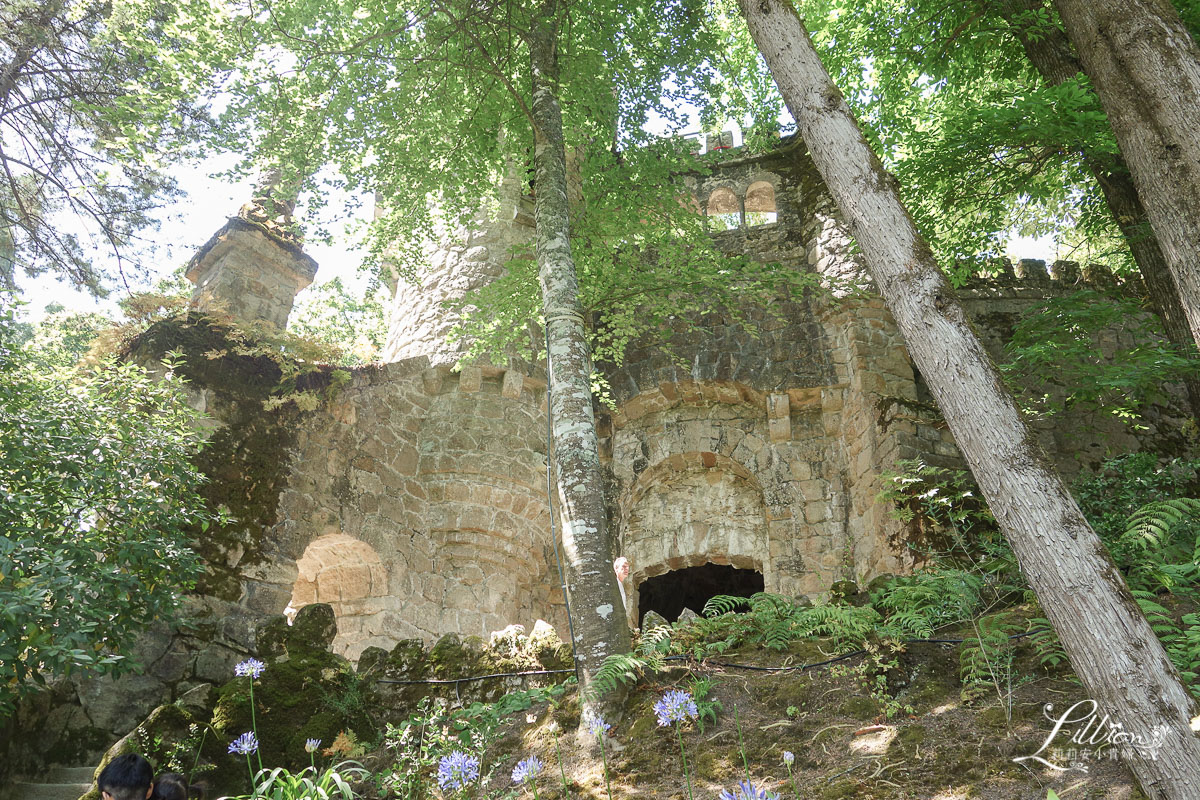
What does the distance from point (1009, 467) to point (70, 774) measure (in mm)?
5775

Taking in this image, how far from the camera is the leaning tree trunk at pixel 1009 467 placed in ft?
9.66

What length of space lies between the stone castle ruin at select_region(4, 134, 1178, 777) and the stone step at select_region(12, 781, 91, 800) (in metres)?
2.23

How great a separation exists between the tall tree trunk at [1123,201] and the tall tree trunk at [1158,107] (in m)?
2.49

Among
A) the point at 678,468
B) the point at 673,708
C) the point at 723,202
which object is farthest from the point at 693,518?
the point at 673,708

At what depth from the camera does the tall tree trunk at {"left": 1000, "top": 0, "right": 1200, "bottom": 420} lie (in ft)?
21.7

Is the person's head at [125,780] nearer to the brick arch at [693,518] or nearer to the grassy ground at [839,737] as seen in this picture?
the grassy ground at [839,737]

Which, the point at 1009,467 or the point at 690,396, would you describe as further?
the point at 690,396

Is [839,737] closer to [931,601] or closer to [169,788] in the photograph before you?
[931,601]

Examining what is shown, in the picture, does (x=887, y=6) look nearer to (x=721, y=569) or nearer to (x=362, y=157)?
(x=362, y=157)

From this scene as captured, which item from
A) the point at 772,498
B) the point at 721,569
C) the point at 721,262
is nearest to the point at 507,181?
the point at 721,262

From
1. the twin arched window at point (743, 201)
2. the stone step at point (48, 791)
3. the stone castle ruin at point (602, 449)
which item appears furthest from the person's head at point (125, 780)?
the twin arched window at point (743, 201)

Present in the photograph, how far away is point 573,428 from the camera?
16.2 feet

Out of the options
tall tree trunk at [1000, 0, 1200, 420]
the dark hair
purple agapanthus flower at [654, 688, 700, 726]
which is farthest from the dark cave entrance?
purple agapanthus flower at [654, 688, 700, 726]

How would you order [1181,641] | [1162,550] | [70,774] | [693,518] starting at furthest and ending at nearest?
[693,518] < [70,774] < [1162,550] < [1181,641]
